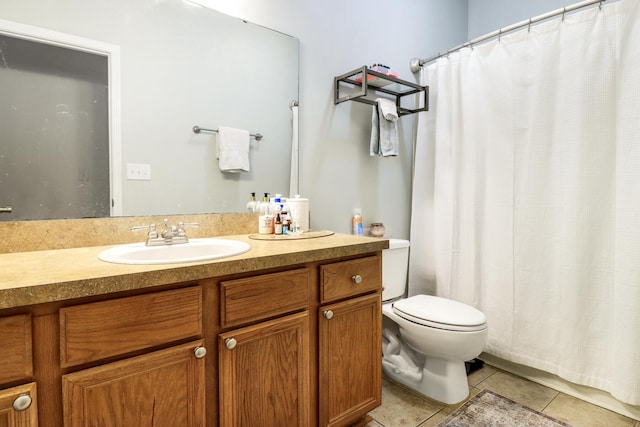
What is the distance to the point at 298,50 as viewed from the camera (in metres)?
1.76

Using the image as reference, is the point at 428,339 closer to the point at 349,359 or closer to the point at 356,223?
the point at 349,359

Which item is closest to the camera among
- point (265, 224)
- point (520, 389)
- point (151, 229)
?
point (151, 229)

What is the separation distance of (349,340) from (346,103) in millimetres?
1301

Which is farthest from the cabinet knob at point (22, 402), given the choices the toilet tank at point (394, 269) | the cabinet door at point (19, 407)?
the toilet tank at point (394, 269)

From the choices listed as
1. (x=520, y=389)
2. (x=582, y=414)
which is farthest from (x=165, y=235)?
(x=582, y=414)

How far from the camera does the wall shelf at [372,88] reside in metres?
1.81

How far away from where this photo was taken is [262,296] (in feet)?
3.50

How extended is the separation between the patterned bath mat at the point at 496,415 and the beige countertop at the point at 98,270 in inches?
38.5

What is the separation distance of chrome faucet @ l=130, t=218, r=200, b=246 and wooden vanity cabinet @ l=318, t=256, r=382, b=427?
1.82 ft

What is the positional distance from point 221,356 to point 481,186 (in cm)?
169

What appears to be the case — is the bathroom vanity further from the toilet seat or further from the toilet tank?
the toilet tank

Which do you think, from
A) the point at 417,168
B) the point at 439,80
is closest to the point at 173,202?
the point at 417,168

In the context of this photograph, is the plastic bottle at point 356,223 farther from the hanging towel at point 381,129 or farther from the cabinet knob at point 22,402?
the cabinet knob at point 22,402

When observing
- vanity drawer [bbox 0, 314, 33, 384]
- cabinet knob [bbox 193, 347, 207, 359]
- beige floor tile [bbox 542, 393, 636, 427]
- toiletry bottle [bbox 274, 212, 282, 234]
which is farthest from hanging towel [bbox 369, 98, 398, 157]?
vanity drawer [bbox 0, 314, 33, 384]
